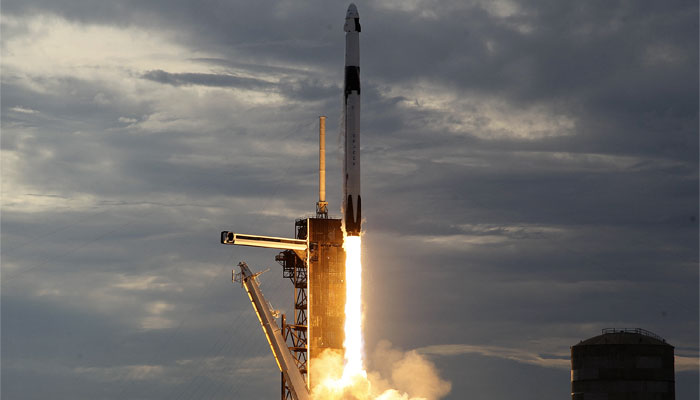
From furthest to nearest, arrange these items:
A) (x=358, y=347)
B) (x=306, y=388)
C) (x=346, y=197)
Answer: (x=306, y=388)
(x=358, y=347)
(x=346, y=197)

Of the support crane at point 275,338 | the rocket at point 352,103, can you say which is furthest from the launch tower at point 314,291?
the rocket at point 352,103

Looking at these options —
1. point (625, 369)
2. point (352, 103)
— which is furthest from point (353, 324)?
point (625, 369)

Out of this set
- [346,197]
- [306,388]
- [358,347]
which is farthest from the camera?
[306,388]

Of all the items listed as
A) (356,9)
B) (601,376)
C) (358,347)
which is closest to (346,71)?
(356,9)

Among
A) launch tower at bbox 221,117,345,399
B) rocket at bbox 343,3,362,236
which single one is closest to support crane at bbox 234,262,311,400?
launch tower at bbox 221,117,345,399

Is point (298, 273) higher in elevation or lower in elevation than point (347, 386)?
higher

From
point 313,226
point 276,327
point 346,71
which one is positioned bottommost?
point 276,327

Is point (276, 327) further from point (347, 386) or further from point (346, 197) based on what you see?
point (346, 197)

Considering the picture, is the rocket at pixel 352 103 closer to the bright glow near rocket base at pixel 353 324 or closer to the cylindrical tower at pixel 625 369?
the bright glow near rocket base at pixel 353 324

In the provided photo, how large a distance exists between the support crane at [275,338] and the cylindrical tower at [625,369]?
115ft

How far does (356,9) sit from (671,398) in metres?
66.6

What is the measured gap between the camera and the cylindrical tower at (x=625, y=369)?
138625mm

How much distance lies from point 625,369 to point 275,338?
43.3 meters

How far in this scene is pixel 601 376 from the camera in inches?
5517
